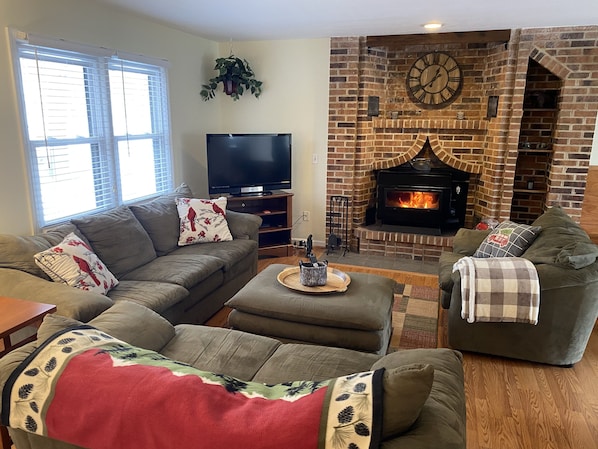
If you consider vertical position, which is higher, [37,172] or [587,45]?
[587,45]

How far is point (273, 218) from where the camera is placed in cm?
525

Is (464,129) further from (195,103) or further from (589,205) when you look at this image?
(195,103)

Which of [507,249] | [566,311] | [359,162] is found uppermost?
[359,162]

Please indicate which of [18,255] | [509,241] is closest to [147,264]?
[18,255]

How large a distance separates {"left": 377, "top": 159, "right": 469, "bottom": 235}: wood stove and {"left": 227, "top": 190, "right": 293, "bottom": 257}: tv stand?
1.10 m

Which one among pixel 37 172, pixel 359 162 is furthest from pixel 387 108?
pixel 37 172

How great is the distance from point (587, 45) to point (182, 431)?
494cm

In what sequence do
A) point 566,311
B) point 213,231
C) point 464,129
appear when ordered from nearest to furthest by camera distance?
point 566,311, point 213,231, point 464,129

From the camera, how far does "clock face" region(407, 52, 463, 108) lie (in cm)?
508

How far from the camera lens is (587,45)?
434 cm

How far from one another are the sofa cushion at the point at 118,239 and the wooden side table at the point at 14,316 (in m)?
0.85

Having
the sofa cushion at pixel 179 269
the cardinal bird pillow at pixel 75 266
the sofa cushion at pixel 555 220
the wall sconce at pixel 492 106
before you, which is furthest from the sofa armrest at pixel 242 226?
the wall sconce at pixel 492 106

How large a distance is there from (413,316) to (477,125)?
2.41 metres

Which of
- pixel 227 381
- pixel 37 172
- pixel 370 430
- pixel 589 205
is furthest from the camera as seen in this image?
pixel 589 205
